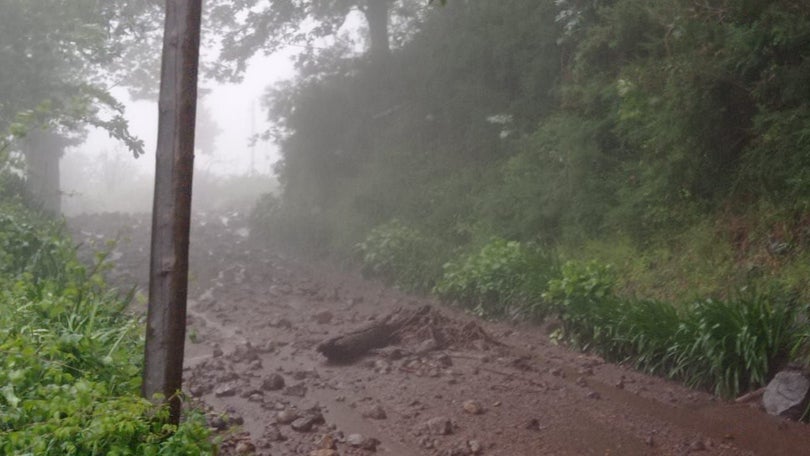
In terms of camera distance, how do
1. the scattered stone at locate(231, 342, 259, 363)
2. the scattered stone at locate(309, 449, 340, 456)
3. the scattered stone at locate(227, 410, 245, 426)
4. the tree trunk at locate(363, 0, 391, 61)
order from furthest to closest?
1. the tree trunk at locate(363, 0, 391, 61)
2. the scattered stone at locate(231, 342, 259, 363)
3. the scattered stone at locate(227, 410, 245, 426)
4. the scattered stone at locate(309, 449, 340, 456)

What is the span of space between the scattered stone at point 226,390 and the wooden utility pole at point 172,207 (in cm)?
274

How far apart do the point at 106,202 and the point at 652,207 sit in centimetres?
4866

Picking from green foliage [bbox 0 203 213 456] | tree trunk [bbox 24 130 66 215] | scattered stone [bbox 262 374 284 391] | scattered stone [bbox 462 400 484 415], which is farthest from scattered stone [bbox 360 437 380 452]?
tree trunk [bbox 24 130 66 215]

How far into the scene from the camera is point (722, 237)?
8992 mm

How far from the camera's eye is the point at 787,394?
21.4ft

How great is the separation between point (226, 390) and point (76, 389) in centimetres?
330

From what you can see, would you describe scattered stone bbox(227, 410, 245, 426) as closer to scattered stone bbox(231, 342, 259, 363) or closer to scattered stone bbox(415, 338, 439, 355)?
scattered stone bbox(231, 342, 259, 363)

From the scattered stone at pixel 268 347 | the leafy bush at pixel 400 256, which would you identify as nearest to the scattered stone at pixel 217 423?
the scattered stone at pixel 268 347

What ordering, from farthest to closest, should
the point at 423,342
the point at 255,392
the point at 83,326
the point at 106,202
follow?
the point at 106,202 < the point at 423,342 < the point at 255,392 < the point at 83,326

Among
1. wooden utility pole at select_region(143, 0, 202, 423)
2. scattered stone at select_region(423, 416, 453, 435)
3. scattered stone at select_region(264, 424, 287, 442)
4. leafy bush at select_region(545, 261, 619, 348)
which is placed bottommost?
scattered stone at select_region(264, 424, 287, 442)

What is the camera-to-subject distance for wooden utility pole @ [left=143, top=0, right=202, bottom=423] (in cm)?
501

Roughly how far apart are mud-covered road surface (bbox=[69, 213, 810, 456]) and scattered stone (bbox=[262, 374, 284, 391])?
0.01 m

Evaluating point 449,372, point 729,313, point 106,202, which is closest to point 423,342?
point 449,372

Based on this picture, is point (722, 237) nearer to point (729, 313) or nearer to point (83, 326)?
point (729, 313)
